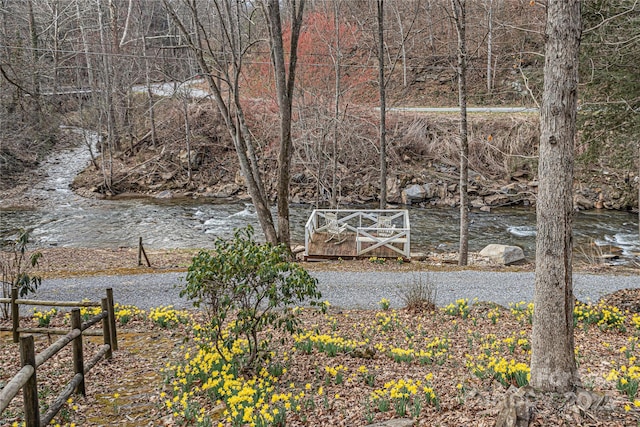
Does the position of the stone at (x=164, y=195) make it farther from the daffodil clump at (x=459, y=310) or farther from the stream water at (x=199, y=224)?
the daffodil clump at (x=459, y=310)

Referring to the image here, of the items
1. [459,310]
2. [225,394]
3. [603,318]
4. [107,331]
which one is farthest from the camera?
[459,310]

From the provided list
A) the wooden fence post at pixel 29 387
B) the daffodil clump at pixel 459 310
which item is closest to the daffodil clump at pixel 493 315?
the daffodil clump at pixel 459 310

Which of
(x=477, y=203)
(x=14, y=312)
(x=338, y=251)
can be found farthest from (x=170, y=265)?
(x=477, y=203)

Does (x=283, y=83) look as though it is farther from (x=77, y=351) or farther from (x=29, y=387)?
(x=29, y=387)

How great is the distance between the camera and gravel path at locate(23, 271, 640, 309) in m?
10.5

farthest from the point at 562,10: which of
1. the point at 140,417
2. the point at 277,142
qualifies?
the point at 277,142

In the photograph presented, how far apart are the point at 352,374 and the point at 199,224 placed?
17607 mm

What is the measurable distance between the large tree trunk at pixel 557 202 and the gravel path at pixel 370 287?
211 inches

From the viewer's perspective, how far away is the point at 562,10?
440 centimetres

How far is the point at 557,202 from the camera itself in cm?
449

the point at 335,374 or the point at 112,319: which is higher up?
the point at 112,319

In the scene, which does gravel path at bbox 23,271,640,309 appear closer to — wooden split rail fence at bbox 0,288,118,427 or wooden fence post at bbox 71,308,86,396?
wooden split rail fence at bbox 0,288,118,427

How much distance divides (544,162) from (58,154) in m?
35.2

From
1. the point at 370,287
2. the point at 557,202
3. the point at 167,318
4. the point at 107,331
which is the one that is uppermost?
the point at 557,202
